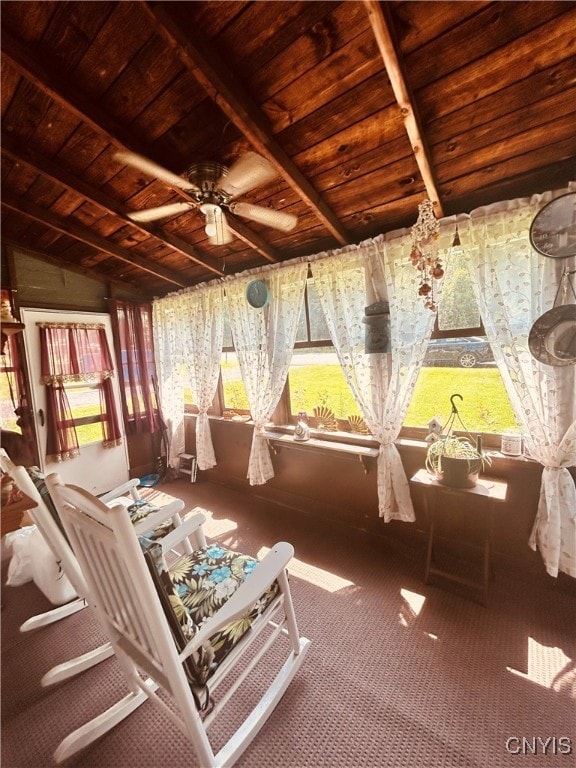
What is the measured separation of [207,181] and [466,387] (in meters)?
2.09

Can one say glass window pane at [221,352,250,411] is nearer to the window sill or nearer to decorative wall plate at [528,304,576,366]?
the window sill

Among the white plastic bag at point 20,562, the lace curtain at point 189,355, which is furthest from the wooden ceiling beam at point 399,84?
the white plastic bag at point 20,562

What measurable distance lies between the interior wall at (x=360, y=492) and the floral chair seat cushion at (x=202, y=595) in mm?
1304

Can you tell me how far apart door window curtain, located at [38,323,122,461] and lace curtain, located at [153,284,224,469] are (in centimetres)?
63

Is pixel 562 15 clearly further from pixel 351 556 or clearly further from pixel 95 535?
pixel 351 556

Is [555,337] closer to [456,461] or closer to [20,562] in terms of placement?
[456,461]

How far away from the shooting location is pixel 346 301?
7.89 ft

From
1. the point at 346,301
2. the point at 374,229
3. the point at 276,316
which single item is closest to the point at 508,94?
the point at 374,229

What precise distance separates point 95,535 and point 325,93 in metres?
2.00

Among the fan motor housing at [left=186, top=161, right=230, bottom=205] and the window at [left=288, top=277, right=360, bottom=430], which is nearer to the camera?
the fan motor housing at [left=186, top=161, right=230, bottom=205]

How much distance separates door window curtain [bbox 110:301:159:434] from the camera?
3803 millimetres

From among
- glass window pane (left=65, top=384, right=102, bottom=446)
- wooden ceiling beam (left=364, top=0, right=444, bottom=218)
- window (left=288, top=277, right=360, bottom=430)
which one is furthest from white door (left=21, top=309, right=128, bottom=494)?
wooden ceiling beam (left=364, top=0, right=444, bottom=218)

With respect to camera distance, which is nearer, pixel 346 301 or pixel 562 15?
pixel 562 15

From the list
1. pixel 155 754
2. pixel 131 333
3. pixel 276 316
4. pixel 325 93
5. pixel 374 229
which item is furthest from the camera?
pixel 131 333
